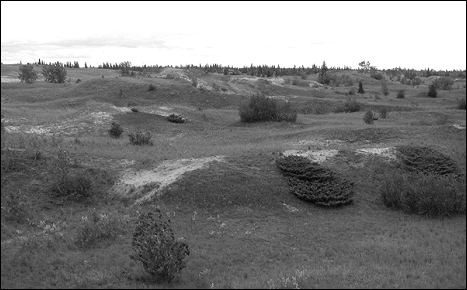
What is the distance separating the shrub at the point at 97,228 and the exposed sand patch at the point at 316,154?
9.39m

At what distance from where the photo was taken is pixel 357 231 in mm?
15430

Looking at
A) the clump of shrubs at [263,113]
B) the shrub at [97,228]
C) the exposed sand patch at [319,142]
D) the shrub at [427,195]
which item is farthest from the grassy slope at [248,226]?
the clump of shrubs at [263,113]

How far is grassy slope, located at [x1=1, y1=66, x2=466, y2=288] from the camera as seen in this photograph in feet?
37.1

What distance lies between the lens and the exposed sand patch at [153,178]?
1738cm

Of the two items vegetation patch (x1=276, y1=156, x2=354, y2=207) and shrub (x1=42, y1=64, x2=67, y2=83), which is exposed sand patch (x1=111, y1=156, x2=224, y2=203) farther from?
shrub (x1=42, y1=64, x2=67, y2=83)

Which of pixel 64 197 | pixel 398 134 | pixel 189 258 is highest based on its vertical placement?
pixel 398 134

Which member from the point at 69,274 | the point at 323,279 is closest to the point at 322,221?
the point at 323,279

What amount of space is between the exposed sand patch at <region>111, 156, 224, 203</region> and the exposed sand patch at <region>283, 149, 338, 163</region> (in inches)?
147

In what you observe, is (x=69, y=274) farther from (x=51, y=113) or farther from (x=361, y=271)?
(x=51, y=113)

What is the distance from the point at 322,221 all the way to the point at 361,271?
5.00m

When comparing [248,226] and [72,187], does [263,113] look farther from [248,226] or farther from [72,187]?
[72,187]

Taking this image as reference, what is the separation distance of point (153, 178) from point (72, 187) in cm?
335

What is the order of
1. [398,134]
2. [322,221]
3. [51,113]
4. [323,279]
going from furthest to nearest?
[51,113] < [398,134] < [322,221] < [323,279]

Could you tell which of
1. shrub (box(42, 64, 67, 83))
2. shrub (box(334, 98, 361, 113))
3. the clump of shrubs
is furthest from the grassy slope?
shrub (box(42, 64, 67, 83))
